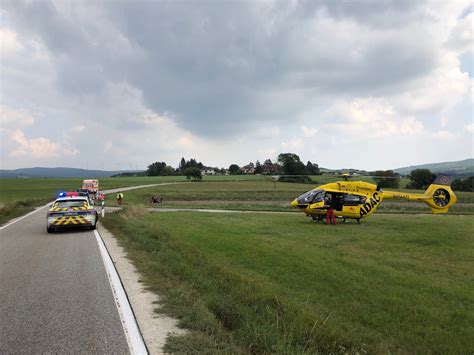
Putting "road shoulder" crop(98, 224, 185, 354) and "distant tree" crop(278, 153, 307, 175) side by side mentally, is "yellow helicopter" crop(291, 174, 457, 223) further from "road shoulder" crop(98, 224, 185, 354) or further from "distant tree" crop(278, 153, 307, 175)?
"distant tree" crop(278, 153, 307, 175)

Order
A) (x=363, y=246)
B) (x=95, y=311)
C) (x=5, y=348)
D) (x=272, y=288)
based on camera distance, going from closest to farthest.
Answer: (x=5, y=348), (x=95, y=311), (x=272, y=288), (x=363, y=246)

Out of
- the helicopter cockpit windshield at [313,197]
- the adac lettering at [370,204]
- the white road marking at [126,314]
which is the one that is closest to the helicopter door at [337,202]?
the helicopter cockpit windshield at [313,197]

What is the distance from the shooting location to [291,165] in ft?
400

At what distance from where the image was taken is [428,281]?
934 cm

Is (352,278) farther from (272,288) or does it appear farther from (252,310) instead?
(252,310)

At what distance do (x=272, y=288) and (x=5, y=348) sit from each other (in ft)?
16.4

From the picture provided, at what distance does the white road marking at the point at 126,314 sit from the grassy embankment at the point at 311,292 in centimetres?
41

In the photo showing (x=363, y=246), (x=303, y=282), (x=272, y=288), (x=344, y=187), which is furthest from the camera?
(x=344, y=187)

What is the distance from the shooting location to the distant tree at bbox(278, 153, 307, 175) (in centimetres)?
11362

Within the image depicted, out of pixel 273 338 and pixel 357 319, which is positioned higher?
pixel 273 338

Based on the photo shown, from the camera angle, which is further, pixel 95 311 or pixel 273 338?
pixel 95 311

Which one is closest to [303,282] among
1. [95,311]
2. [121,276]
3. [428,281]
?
[428,281]

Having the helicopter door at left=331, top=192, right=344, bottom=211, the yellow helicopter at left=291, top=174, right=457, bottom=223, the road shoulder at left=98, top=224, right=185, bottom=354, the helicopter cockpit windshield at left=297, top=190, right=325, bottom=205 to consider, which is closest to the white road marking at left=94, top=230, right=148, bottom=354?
the road shoulder at left=98, top=224, right=185, bottom=354

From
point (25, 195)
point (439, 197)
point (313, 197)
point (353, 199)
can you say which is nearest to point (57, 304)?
→ point (313, 197)
